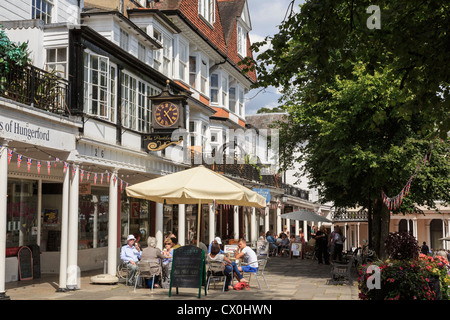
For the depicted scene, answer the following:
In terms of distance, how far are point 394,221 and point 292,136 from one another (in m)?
55.9

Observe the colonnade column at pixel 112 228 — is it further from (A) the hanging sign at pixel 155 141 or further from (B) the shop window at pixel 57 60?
(B) the shop window at pixel 57 60

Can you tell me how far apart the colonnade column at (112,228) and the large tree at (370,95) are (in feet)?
20.8

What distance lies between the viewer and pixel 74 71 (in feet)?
49.0

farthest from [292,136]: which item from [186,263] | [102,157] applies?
[186,263]

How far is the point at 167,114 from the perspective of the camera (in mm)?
19094

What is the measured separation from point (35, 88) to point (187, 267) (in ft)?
17.6

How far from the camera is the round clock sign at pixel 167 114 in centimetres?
1894

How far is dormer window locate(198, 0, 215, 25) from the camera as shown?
96.9 feet

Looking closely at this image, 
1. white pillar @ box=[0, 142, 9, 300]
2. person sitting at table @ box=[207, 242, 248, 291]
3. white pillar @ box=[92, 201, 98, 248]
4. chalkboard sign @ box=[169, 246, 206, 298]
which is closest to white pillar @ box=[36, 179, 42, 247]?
white pillar @ box=[92, 201, 98, 248]

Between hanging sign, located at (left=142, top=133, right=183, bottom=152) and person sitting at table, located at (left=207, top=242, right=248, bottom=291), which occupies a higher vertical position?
hanging sign, located at (left=142, top=133, right=183, bottom=152)

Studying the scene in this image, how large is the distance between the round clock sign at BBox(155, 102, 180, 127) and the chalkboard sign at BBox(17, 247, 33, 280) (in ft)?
Result: 19.7

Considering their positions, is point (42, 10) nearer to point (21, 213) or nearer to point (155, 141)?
point (155, 141)

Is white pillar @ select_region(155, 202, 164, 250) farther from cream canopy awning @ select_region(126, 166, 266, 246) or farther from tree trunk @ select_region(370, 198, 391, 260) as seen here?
tree trunk @ select_region(370, 198, 391, 260)
